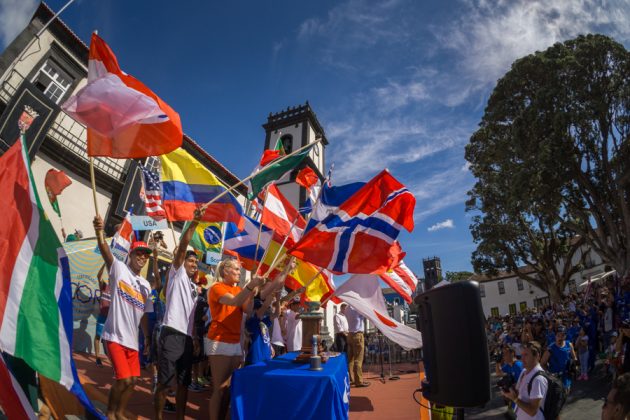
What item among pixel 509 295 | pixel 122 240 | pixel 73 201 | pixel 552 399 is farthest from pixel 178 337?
pixel 509 295

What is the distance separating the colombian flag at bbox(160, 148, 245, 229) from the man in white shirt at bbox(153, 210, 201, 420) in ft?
4.63

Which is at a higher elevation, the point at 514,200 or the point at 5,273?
the point at 514,200

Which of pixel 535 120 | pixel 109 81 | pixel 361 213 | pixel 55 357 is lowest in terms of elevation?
pixel 55 357

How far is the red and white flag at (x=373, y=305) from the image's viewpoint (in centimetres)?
478

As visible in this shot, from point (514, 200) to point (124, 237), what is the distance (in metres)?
14.3

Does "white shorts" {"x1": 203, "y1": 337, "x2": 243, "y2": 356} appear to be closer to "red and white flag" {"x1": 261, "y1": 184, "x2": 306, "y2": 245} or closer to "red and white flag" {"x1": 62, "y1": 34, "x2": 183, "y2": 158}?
"red and white flag" {"x1": 62, "y1": 34, "x2": 183, "y2": 158}

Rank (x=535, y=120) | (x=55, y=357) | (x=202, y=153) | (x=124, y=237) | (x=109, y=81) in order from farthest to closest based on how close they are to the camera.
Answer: (x=202, y=153) → (x=535, y=120) → (x=124, y=237) → (x=109, y=81) → (x=55, y=357)

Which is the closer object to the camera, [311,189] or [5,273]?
[5,273]

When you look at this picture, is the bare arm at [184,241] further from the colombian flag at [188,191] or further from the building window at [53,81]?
the building window at [53,81]

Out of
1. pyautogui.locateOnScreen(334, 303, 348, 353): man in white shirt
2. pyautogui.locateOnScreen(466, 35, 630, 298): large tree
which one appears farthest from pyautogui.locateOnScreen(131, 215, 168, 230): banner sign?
pyautogui.locateOnScreen(466, 35, 630, 298): large tree

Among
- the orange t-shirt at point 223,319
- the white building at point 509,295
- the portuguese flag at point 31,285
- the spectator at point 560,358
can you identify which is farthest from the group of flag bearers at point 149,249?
the white building at point 509,295

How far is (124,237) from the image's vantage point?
22.7 ft

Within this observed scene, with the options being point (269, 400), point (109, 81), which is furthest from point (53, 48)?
point (269, 400)

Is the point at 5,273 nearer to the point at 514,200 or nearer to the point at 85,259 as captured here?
the point at 85,259
